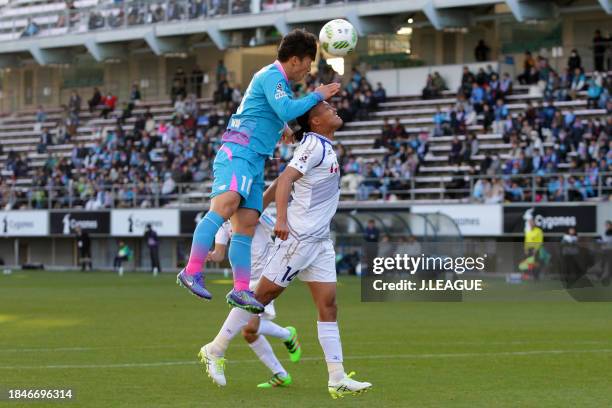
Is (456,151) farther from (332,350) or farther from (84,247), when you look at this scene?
(332,350)

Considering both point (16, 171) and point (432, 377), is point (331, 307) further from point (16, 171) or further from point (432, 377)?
point (16, 171)

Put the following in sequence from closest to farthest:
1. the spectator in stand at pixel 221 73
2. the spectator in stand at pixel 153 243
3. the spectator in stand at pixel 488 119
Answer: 1. the spectator in stand at pixel 488 119
2. the spectator in stand at pixel 153 243
3. the spectator in stand at pixel 221 73

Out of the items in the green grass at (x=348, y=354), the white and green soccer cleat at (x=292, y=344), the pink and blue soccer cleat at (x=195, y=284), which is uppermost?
the pink and blue soccer cleat at (x=195, y=284)

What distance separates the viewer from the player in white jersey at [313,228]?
10.5 meters

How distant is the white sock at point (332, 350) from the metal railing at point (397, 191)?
27.8 m

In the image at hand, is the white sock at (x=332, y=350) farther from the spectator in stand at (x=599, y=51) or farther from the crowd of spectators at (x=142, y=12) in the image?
the crowd of spectators at (x=142, y=12)

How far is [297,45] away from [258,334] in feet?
7.79

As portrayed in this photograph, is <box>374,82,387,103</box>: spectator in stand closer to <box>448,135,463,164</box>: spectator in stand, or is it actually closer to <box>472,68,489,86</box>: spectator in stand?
<box>472,68,489,86</box>: spectator in stand

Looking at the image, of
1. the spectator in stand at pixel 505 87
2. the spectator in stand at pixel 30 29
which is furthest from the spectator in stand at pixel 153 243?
the spectator in stand at pixel 30 29

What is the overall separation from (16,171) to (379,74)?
53.2 ft

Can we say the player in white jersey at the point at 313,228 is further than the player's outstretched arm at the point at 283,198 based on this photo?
Yes

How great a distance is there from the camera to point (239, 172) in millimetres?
10648

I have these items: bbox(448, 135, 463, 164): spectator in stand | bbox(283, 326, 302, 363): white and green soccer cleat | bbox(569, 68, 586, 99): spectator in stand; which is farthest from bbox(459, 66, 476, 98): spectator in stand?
bbox(283, 326, 302, 363): white and green soccer cleat

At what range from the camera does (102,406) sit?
30.5 feet
